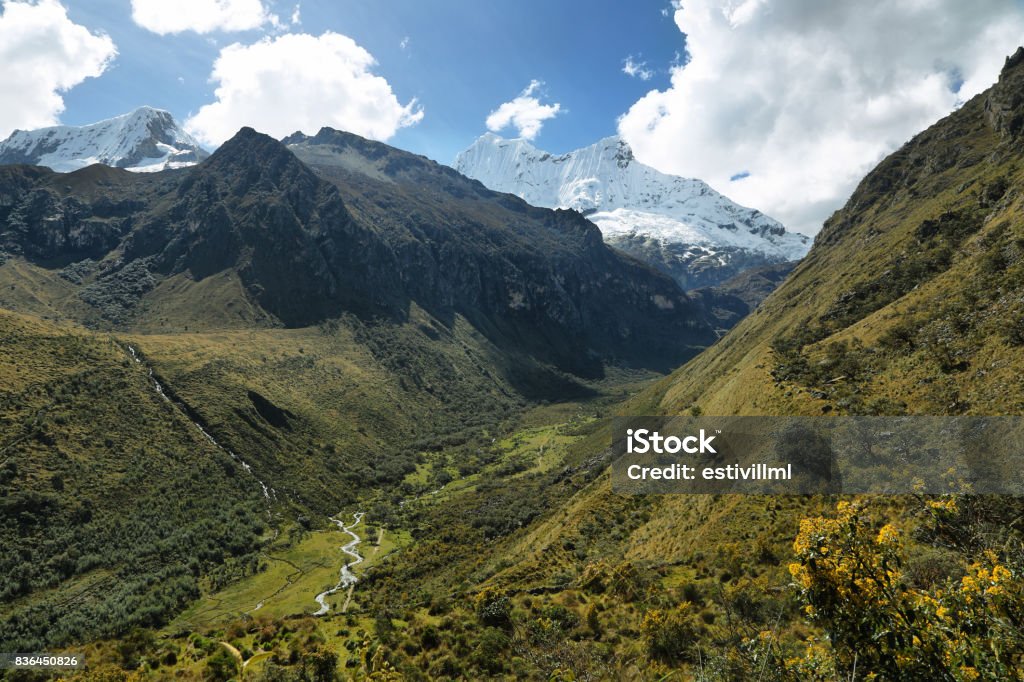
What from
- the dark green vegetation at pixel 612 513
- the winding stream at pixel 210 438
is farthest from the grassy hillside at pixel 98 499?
the winding stream at pixel 210 438

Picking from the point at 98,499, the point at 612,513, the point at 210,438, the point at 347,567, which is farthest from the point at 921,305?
the point at 210,438

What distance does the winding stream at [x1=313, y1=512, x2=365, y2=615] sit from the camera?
76688 mm

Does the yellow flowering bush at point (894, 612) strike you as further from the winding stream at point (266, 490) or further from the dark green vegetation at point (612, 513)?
the winding stream at point (266, 490)

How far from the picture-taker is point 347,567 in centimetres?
9131

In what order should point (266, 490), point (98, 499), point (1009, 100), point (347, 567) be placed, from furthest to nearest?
point (266, 490)
point (1009, 100)
point (347, 567)
point (98, 499)

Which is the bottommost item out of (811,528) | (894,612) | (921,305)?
(894,612)

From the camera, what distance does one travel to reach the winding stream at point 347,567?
76.7 meters

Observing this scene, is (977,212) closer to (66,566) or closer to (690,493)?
(690,493)

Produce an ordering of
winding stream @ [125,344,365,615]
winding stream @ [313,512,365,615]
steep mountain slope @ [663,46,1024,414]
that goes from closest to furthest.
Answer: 1. steep mountain slope @ [663,46,1024,414]
2. winding stream @ [313,512,365,615]
3. winding stream @ [125,344,365,615]

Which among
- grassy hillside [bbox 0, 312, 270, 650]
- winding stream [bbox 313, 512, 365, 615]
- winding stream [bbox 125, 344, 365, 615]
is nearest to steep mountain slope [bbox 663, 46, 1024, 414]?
winding stream [bbox 313, 512, 365, 615]

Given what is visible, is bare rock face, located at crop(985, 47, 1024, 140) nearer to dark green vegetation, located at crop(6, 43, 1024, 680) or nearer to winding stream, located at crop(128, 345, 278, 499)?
dark green vegetation, located at crop(6, 43, 1024, 680)

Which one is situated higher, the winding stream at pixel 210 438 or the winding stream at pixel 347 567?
the winding stream at pixel 210 438

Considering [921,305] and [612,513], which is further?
[612,513]

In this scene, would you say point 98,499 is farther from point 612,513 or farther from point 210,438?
point 612,513
